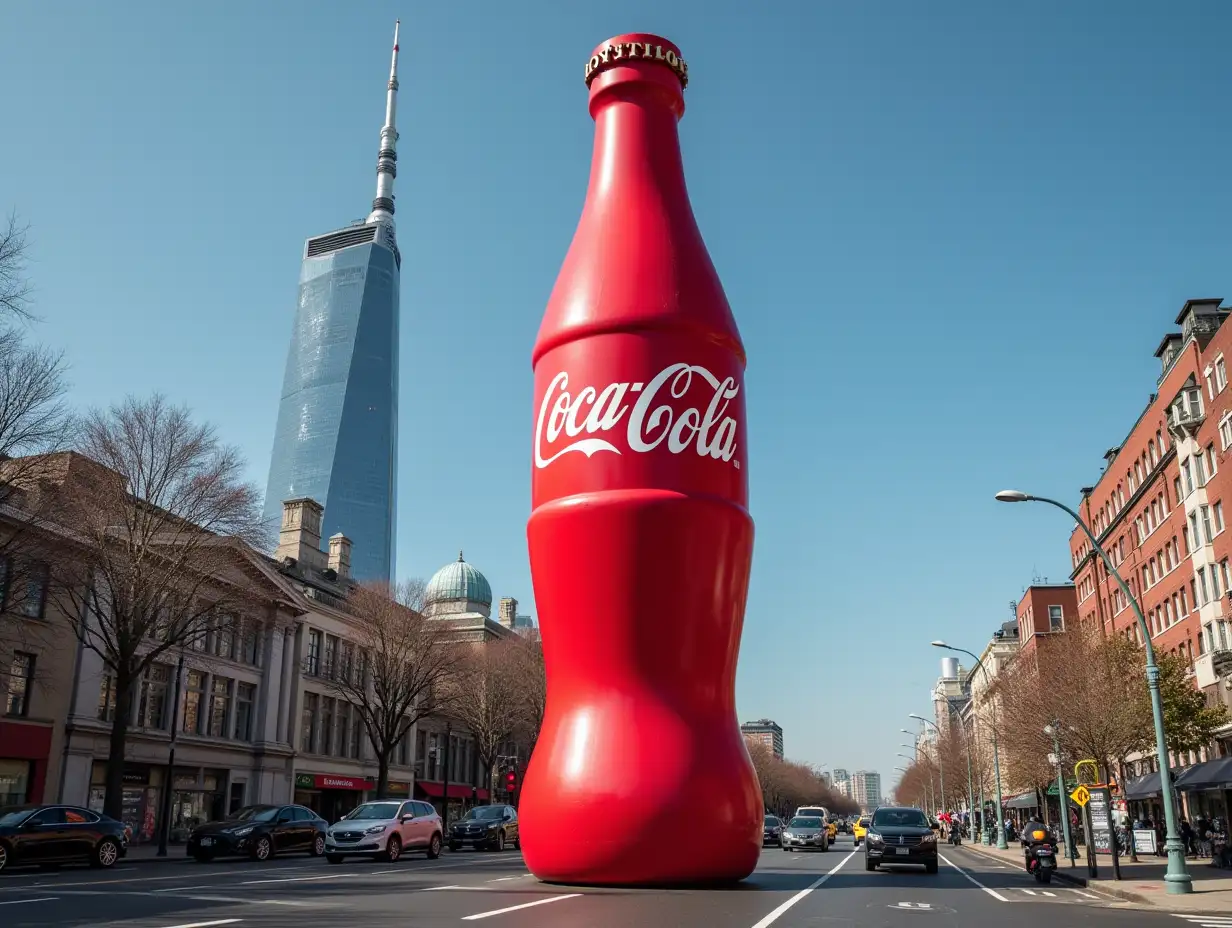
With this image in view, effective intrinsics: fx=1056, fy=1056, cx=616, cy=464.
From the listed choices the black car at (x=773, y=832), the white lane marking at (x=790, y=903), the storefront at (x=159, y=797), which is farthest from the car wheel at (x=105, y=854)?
the black car at (x=773, y=832)

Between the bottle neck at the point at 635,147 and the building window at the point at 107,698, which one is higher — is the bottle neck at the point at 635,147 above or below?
above

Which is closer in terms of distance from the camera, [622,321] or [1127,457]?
[622,321]

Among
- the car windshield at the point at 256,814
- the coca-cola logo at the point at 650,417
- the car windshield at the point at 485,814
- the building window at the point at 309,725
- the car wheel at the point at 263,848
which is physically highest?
→ the coca-cola logo at the point at 650,417

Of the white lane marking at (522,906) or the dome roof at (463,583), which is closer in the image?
the white lane marking at (522,906)

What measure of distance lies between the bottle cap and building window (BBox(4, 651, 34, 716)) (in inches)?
1232


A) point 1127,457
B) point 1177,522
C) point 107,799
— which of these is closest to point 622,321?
point 107,799

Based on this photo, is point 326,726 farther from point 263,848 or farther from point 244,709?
point 263,848

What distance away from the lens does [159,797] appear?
4634 cm

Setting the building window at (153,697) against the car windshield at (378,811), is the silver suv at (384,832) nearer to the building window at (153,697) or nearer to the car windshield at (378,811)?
the car windshield at (378,811)

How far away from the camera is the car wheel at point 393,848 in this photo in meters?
26.6

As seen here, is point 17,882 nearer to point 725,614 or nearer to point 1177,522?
point 725,614

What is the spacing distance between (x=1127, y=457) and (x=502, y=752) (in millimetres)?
52674

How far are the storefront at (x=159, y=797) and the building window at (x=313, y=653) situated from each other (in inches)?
338

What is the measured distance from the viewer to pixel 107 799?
107ft
